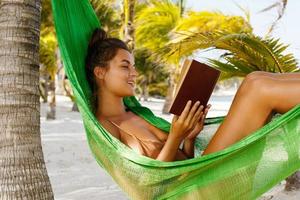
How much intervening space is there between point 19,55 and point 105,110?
41 centimetres

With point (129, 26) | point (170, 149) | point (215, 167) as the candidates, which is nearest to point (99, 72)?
point (170, 149)

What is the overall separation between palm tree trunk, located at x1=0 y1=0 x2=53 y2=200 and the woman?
28 cm

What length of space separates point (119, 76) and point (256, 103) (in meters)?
0.55

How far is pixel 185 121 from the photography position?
4.59 feet

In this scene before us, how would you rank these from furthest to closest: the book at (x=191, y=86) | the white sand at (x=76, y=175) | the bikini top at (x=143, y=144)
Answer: the white sand at (x=76, y=175) → the bikini top at (x=143, y=144) → the book at (x=191, y=86)

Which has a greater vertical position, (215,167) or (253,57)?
(253,57)

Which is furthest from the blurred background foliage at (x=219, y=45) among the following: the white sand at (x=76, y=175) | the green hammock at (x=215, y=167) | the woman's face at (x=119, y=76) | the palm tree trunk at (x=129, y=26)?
the white sand at (x=76, y=175)

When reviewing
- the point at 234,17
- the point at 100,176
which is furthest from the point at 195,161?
the point at 234,17

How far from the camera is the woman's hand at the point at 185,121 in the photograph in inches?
55.1

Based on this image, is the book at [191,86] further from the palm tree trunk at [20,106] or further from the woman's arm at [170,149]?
the palm tree trunk at [20,106]

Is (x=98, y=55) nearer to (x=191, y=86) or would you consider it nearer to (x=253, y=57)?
(x=191, y=86)

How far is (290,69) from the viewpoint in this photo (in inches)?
115

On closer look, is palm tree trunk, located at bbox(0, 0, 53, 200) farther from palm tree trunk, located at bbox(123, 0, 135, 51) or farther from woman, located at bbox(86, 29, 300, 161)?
palm tree trunk, located at bbox(123, 0, 135, 51)

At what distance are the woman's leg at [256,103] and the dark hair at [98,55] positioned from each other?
0.54 m
